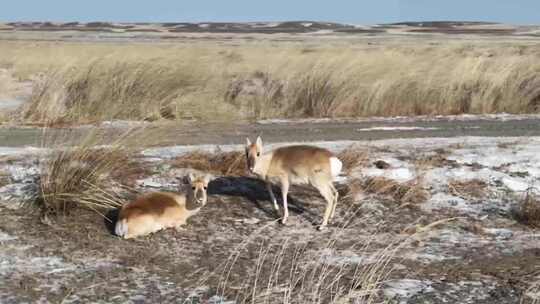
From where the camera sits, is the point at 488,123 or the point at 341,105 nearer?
the point at 488,123

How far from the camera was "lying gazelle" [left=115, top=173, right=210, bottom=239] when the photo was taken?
25.4 ft

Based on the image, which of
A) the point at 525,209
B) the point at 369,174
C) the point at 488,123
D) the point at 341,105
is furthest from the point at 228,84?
the point at 525,209

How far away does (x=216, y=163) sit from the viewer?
33.7 feet

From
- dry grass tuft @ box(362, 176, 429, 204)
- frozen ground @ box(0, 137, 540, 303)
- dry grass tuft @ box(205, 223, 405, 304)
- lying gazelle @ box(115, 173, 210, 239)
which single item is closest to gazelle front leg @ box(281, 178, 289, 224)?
frozen ground @ box(0, 137, 540, 303)

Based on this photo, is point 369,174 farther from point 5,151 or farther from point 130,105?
point 130,105

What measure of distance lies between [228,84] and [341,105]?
360 cm

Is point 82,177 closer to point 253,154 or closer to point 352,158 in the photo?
point 253,154

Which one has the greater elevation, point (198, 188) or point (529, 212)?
point (198, 188)

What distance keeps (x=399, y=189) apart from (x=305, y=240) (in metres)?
1.91

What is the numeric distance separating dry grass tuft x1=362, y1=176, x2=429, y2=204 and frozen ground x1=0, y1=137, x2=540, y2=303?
0.08 metres

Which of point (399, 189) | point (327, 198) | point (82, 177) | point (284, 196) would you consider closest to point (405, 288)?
point (327, 198)

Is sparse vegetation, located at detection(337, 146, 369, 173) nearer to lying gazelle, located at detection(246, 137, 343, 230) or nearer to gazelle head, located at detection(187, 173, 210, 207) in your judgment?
lying gazelle, located at detection(246, 137, 343, 230)

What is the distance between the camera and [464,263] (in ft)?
24.1

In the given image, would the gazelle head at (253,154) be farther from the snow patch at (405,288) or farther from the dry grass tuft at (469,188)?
the dry grass tuft at (469,188)
